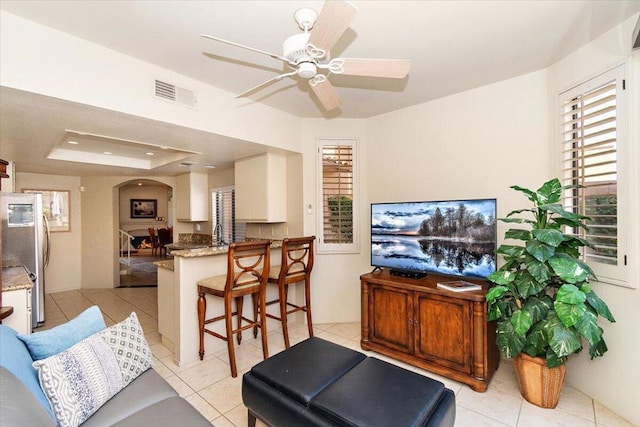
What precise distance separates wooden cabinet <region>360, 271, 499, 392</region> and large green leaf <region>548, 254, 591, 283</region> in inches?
20.7

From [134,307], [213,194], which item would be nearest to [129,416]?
[134,307]

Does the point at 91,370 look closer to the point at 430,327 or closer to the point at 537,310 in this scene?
the point at 430,327

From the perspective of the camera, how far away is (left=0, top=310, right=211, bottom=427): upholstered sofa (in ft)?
3.27

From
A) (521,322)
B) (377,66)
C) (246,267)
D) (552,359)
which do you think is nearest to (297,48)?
(377,66)

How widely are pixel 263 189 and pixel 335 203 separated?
0.95 meters

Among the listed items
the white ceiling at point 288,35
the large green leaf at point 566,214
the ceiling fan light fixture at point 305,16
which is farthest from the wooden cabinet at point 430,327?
the ceiling fan light fixture at point 305,16

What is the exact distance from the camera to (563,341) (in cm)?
182

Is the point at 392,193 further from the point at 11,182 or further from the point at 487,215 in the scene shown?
the point at 11,182

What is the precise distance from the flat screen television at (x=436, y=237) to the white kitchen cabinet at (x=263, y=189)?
1314 millimetres

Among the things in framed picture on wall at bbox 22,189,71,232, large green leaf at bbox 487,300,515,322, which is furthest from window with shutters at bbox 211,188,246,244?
large green leaf at bbox 487,300,515,322

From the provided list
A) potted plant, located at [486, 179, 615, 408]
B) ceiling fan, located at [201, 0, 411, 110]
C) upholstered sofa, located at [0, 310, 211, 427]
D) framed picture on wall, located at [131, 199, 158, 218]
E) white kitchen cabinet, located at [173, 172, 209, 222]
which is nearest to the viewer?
upholstered sofa, located at [0, 310, 211, 427]

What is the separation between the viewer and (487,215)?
2402 mm

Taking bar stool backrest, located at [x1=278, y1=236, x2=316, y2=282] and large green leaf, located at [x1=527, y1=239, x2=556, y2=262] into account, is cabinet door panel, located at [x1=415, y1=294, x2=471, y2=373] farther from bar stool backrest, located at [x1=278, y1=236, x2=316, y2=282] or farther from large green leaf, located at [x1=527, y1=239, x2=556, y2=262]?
bar stool backrest, located at [x1=278, y1=236, x2=316, y2=282]

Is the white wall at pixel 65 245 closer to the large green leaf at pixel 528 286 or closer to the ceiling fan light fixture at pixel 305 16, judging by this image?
the ceiling fan light fixture at pixel 305 16
